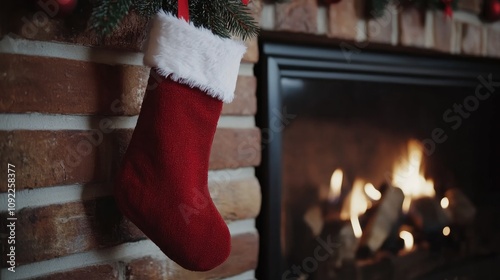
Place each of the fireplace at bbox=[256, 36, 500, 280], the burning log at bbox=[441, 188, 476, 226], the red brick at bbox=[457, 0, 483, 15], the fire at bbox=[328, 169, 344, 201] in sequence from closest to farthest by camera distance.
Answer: the fireplace at bbox=[256, 36, 500, 280] < the fire at bbox=[328, 169, 344, 201] < the red brick at bbox=[457, 0, 483, 15] < the burning log at bbox=[441, 188, 476, 226]

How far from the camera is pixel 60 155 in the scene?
73 cm

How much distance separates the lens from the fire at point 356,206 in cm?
121

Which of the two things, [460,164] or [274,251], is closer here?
[274,251]

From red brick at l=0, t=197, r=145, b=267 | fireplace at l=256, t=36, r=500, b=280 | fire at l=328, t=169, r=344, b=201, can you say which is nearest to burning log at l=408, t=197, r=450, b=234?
fireplace at l=256, t=36, r=500, b=280

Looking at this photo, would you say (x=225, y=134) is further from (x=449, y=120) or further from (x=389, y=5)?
(x=449, y=120)

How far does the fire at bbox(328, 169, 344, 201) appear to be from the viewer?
46.5 inches

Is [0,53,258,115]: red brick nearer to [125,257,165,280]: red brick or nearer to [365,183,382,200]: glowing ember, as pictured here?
[125,257,165,280]: red brick

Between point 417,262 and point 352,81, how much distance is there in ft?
1.86

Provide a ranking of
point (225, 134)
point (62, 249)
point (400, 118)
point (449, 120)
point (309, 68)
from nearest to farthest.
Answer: point (62, 249) < point (225, 134) < point (309, 68) < point (400, 118) < point (449, 120)

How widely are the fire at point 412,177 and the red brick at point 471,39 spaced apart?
301mm

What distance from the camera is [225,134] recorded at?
0.95m

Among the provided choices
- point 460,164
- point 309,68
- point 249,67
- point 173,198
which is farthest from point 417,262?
point 173,198

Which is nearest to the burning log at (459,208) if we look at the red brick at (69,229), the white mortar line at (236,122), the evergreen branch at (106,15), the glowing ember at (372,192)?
the glowing ember at (372,192)

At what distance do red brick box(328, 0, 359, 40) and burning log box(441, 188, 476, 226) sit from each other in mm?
649
